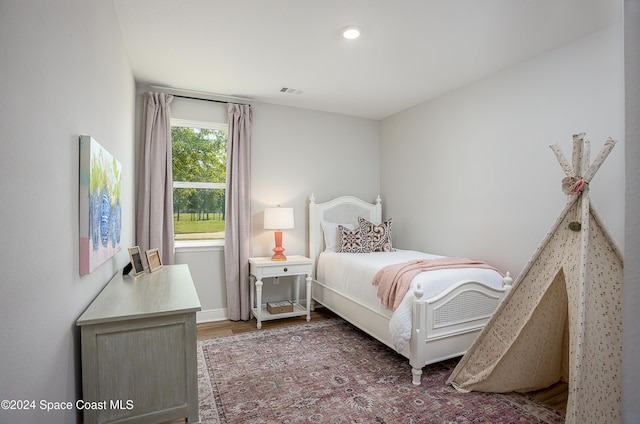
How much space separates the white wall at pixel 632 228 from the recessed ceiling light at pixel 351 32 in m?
2.37

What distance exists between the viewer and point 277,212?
3963 millimetres

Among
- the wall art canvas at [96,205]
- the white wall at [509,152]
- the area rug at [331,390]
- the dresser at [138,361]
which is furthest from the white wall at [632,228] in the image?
the white wall at [509,152]

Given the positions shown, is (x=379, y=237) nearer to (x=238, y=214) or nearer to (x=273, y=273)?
(x=273, y=273)

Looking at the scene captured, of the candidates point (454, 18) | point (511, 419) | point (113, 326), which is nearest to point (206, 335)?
point (113, 326)

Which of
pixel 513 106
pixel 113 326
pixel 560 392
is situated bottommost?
pixel 560 392

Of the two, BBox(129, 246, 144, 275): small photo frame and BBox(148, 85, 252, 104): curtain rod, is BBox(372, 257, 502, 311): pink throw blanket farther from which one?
BBox(148, 85, 252, 104): curtain rod

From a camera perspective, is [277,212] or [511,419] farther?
[277,212]

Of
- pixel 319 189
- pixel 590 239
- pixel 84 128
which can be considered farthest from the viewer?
pixel 319 189

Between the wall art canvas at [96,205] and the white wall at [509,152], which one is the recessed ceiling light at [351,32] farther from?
the wall art canvas at [96,205]

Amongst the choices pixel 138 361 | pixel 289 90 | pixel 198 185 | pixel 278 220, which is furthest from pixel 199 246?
pixel 138 361

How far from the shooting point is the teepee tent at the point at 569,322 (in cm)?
166

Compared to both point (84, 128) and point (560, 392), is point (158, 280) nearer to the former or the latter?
point (84, 128)

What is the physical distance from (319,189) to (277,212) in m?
0.88

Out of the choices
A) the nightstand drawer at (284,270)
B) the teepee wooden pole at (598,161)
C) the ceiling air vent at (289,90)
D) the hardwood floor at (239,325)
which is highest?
the ceiling air vent at (289,90)
